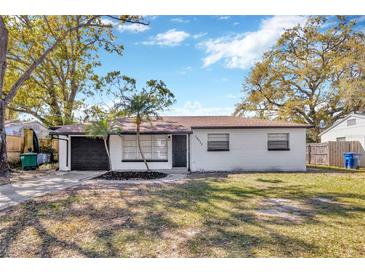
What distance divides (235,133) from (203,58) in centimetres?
518

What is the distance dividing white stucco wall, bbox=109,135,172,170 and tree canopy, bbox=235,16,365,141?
1436 cm

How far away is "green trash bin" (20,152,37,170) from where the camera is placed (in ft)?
48.4

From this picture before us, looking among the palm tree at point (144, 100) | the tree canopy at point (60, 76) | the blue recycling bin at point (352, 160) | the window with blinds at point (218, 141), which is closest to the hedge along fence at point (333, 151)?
the blue recycling bin at point (352, 160)

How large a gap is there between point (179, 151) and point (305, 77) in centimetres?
1536

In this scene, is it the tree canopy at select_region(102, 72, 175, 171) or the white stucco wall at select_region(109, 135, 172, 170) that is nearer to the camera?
the tree canopy at select_region(102, 72, 175, 171)

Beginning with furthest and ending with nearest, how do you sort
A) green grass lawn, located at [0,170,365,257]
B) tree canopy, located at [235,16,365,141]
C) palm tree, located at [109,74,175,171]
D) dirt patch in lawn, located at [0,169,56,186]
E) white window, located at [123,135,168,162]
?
tree canopy, located at [235,16,365,141]
white window, located at [123,135,168,162]
palm tree, located at [109,74,175,171]
dirt patch in lawn, located at [0,169,56,186]
green grass lawn, located at [0,170,365,257]

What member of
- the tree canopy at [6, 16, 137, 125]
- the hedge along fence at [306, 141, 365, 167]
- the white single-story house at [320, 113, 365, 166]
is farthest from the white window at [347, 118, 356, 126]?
the tree canopy at [6, 16, 137, 125]

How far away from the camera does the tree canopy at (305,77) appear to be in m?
22.5

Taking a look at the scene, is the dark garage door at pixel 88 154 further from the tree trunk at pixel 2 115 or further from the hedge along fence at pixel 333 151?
the hedge along fence at pixel 333 151

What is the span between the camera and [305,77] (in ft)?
77.7

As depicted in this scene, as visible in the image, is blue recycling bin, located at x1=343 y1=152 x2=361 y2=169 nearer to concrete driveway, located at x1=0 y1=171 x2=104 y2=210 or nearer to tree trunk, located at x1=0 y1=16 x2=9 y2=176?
concrete driveway, located at x1=0 y1=171 x2=104 y2=210

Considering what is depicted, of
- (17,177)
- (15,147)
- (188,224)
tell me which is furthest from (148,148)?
(188,224)

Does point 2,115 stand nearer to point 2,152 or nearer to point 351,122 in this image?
point 2,152

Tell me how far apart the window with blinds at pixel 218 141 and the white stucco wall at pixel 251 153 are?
21 cm
